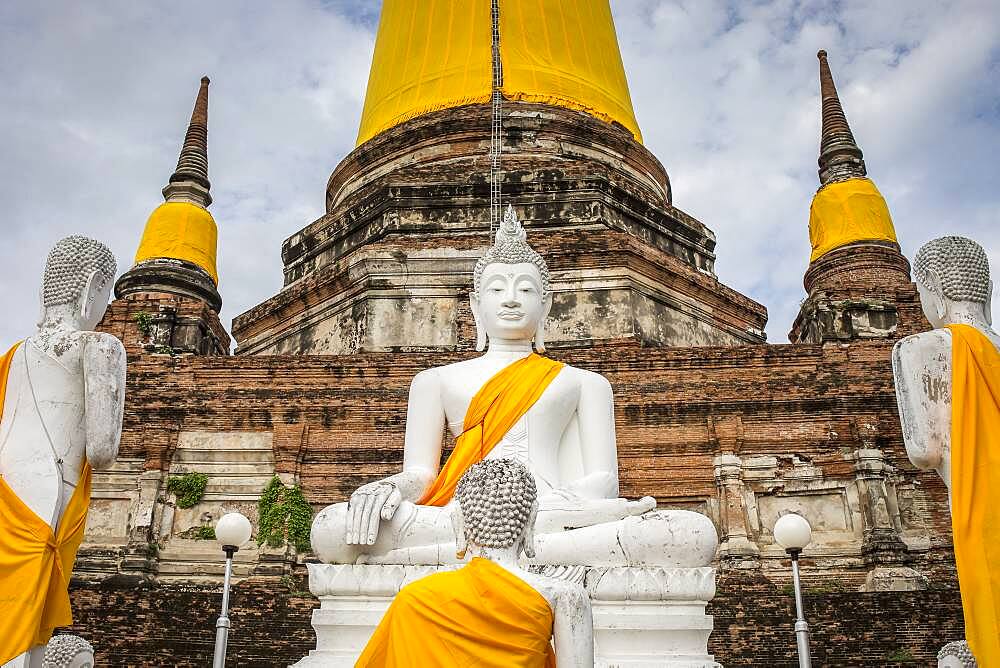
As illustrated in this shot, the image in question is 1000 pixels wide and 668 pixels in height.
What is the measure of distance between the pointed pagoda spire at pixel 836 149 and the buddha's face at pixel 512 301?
12106 mm

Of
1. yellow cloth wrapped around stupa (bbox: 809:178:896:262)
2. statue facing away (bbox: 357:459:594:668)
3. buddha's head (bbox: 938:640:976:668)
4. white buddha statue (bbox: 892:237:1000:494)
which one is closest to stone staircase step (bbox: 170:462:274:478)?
white buddha statue (bbox: 892:237:1000:494)

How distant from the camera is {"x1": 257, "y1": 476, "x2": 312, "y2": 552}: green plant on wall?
A: 37.7 feet

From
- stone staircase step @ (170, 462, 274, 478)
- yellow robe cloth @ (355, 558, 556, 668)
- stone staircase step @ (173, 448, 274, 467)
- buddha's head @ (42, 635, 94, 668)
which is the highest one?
stone staircase step @ (173, 448, 274, 467)

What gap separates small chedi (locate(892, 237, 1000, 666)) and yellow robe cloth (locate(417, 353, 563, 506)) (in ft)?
6.38

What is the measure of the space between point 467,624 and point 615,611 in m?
1.87

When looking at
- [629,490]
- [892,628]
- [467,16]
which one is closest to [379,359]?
[629,490]

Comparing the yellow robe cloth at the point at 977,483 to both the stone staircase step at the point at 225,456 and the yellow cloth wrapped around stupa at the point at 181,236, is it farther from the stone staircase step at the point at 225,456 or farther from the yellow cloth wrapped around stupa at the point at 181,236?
the yellow cloth wrapped around stupa at the point at 181,236

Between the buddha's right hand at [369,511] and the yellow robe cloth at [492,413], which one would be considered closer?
the buddha's right hand at [369,511]

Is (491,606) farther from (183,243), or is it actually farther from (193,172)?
(193,172)

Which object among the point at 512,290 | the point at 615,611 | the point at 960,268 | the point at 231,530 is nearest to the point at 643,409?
the point at 231,530

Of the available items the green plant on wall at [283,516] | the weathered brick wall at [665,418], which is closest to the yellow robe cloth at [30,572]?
the weathered brick wall at [665,418]

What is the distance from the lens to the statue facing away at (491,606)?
320 cm

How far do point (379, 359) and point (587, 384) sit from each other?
661 cm

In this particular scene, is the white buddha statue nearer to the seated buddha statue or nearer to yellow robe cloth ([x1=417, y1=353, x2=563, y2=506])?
the seated buddha statue
